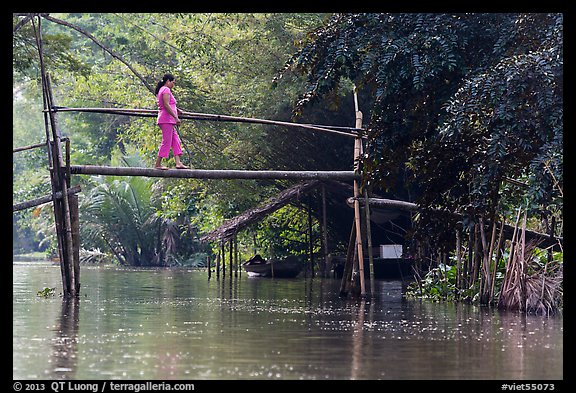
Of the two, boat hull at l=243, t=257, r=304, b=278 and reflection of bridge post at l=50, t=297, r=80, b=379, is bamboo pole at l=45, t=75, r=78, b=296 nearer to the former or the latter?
reflection of bridge post at l=50, t=297, r=80, b=379

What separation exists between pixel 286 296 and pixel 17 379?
10307 millimetres

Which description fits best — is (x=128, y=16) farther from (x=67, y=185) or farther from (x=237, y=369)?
(x=237, y=369)

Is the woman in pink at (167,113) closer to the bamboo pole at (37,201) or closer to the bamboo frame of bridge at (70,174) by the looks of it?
the bamboo frame of bridge at (70,174)

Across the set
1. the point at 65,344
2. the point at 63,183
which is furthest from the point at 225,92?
the point at 65,344

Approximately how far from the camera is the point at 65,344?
396 inches

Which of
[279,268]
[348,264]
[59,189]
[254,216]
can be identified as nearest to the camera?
[59,189]

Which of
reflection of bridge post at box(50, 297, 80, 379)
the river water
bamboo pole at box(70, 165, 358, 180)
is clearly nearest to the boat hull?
the river water

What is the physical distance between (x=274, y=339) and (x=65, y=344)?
199 centimetres

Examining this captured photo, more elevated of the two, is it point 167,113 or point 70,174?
point 167,113

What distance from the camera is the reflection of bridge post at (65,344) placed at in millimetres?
8314

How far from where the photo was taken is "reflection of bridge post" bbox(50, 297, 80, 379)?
27.3 ft

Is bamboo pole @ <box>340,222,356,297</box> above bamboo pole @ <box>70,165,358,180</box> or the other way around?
the other way around

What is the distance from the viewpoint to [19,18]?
19797 millimetres

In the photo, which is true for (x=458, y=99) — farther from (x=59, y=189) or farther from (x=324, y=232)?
(x=324, y=232)
